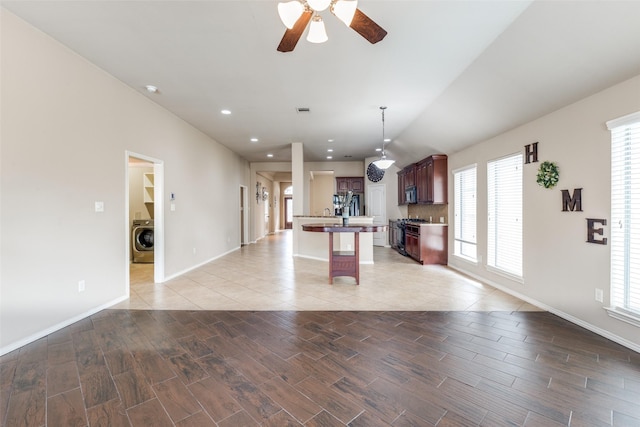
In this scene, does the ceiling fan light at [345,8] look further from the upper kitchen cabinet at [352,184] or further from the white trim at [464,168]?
the upper kitchen cabinet at [352,184]

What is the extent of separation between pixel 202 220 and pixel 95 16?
398 cm

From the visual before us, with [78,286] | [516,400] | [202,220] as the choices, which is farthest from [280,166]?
[516,400]

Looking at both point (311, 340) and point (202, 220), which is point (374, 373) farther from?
point (202, 220)

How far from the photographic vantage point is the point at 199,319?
114 inches

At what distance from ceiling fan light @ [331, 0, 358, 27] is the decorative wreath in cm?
294

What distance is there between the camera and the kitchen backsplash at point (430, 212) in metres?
5.86

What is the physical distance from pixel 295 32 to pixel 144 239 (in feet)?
18.7

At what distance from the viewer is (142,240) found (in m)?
5.82

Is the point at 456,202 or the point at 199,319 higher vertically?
the point at 456,202

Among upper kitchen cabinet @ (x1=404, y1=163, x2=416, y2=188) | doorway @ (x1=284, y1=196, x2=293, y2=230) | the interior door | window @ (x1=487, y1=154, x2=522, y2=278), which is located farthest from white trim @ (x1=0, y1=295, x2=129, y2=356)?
doorway @ (x1=284, y1=196, x2=293, y2=230)

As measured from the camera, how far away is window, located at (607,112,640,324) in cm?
231

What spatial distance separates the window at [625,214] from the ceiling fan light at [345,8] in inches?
102

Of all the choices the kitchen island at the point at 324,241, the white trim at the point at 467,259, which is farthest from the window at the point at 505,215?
the kitchen island at the point at 324,241

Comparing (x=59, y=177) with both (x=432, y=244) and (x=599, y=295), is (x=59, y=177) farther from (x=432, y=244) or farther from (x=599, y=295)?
(x=432, y=244)
